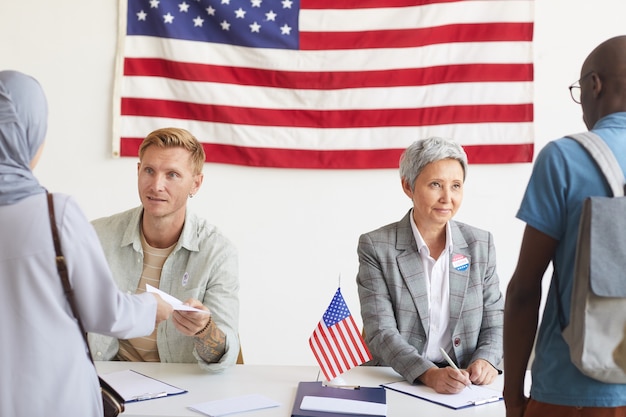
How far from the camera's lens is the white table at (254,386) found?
1.98 m

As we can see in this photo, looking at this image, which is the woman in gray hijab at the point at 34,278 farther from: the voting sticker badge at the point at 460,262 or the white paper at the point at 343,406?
the voting sticker badge at the point at 460,262

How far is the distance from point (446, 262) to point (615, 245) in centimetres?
128

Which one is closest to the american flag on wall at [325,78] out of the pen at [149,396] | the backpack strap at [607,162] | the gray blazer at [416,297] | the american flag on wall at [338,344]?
the gray blazer at [416,297]

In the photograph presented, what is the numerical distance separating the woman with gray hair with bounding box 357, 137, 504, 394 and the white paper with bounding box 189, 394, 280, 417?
52cm

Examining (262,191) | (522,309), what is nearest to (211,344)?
(522,309)

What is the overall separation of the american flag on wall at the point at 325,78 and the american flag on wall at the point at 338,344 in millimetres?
1652

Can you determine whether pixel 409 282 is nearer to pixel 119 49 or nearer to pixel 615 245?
pixel 615 245

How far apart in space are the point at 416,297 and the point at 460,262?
0.22 metres

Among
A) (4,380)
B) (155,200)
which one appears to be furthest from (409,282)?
(4,380)

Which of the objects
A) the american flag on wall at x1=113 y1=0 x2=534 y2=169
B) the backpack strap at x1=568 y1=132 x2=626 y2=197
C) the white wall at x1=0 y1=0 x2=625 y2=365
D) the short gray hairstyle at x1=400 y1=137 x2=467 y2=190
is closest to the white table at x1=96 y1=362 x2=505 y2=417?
the short gray hairstyle at x1=400 y1=137 x2=467 y2=190

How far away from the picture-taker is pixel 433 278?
8.64 feet

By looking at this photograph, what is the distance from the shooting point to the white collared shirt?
2.55 meters

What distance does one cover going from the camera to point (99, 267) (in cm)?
148

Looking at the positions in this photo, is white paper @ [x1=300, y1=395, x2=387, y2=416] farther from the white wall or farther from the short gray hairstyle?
the white wall
